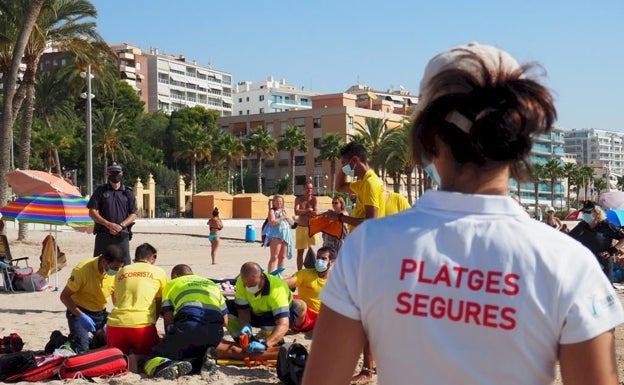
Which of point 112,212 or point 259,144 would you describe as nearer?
point 112,212

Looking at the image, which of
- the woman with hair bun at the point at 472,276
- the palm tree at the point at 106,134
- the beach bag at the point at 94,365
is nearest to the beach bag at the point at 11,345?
the beach bag at the point at 94,365

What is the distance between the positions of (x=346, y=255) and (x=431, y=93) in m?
0.36

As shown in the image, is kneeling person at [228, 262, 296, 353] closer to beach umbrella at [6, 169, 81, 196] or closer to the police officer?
the police officer

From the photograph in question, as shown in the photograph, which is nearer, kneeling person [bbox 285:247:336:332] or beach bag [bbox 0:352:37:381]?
beach bag [bbox 0:352:37:381]

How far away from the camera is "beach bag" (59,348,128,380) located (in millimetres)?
6578

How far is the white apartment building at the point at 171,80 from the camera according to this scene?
111019 millimetres

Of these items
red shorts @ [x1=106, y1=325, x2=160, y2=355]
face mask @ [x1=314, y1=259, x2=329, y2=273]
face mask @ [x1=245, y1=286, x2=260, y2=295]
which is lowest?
red shorts @ [x1=106, y1=325, x2=160, y2=355]

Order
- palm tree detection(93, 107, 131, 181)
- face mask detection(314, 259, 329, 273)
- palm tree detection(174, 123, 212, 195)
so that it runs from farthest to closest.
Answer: palm tree detection(174, 123, 212, 195) → palm tree detection(93, 107, 131, 181) → face mask detection(314, 259, 329, 273)

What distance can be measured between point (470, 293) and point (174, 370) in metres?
5.54

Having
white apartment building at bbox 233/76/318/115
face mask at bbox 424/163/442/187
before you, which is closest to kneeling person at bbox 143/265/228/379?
face mask at bbox 424/163/442/187

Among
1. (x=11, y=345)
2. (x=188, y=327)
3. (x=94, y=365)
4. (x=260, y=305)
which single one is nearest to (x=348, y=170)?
(x=260, y=305)

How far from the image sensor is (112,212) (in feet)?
33.0

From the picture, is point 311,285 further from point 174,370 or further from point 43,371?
point 43,371

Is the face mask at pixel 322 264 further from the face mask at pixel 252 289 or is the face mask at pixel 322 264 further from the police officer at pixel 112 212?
the police officer at pixel 112 212
